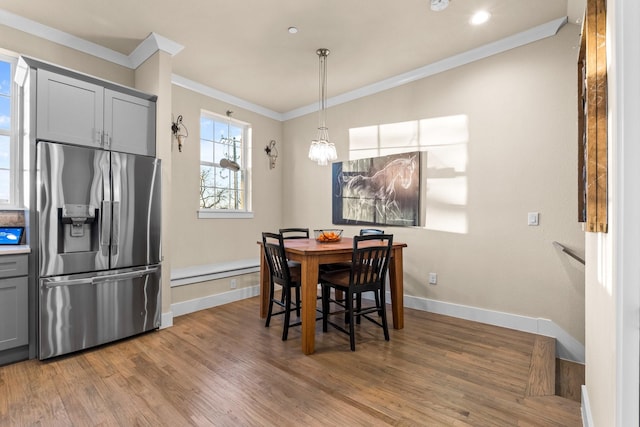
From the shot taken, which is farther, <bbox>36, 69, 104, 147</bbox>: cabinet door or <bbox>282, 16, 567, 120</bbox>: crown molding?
<bbox>282, 16, 567, 120</bbox>: crown molding

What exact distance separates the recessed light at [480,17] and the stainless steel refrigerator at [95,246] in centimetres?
323

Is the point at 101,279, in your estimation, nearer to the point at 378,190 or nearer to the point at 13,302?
the point at 13,302

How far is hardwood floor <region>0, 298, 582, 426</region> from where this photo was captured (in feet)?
5.97

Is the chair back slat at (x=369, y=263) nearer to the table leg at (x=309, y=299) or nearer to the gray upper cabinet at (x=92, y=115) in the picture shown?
the table leg at (x=309, y=299)

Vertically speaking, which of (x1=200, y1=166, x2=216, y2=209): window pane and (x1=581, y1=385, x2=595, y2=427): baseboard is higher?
(x1=200, y1=166, x2=216, y2=209): window pane

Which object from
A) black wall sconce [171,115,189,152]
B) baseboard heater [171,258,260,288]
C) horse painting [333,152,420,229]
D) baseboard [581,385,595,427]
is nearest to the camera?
baseboard [581,385,595,427]

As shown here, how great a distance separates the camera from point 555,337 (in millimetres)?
2922

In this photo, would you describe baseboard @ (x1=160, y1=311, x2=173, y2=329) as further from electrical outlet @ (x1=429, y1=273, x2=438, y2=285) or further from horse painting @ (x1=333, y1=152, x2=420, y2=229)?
electrical outlet @ (x1=429, y1=273, x2=438, y2=285)

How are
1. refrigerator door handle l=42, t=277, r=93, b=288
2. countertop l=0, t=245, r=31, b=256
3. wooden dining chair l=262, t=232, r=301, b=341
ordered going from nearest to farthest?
1. countertop l=0, t=245, r=31, b=256
2. refrigerator door handle l=42, t=277, r=93, b=288
3. wooden dining chair l=262, t=232, r=301, b=341

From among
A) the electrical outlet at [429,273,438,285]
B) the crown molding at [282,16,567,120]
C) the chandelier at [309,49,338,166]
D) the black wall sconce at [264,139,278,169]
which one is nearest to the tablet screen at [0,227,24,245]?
the chandelier at [309,49,338,166]

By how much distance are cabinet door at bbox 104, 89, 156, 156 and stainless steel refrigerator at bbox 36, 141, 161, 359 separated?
6.7 inches

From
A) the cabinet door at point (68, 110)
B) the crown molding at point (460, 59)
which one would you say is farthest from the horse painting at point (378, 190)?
the cabinet door at point (68, 110)

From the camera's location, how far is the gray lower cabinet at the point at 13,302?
2391 millimetres

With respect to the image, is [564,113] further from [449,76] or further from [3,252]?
[3,252]
